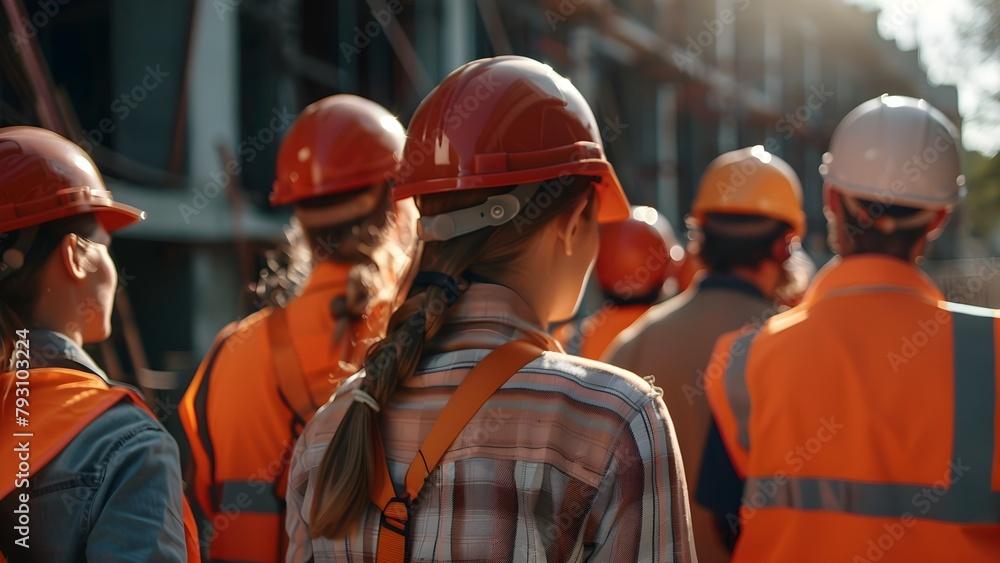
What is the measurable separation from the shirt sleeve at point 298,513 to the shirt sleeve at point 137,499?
270mm

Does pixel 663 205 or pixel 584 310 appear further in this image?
pixel 663 205

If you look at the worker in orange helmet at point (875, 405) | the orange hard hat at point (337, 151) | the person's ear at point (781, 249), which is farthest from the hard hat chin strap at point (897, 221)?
the orange hard hat at point (337, 151)

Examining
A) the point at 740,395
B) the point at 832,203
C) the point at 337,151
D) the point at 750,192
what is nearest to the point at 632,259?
the point at 750,192

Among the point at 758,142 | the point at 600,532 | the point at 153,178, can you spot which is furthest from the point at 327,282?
the point at 758,142

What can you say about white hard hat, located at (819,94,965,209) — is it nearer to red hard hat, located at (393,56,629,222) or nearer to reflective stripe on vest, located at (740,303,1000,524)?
reflective stripe on vest, located at (740,303,1000,524)

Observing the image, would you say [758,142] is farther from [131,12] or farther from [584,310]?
[131,12]

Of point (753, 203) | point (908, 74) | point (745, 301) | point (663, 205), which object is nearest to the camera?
point (745, 301)

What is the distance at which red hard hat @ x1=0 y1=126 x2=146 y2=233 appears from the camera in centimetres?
207

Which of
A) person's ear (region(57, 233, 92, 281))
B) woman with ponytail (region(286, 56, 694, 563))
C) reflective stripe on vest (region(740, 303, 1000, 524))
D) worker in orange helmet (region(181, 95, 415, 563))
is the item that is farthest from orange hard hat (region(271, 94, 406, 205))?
reflective stripe on vest (region(740, 303, 1000, 524))

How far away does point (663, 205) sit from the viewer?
59.2 feet

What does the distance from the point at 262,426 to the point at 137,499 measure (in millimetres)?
890

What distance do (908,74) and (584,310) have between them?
25628 millimetres

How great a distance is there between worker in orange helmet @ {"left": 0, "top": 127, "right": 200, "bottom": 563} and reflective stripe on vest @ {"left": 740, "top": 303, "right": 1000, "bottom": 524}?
1.57 meters

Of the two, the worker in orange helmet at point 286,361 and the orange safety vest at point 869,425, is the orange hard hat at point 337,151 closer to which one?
the worker in orange helmet at point 286,361
